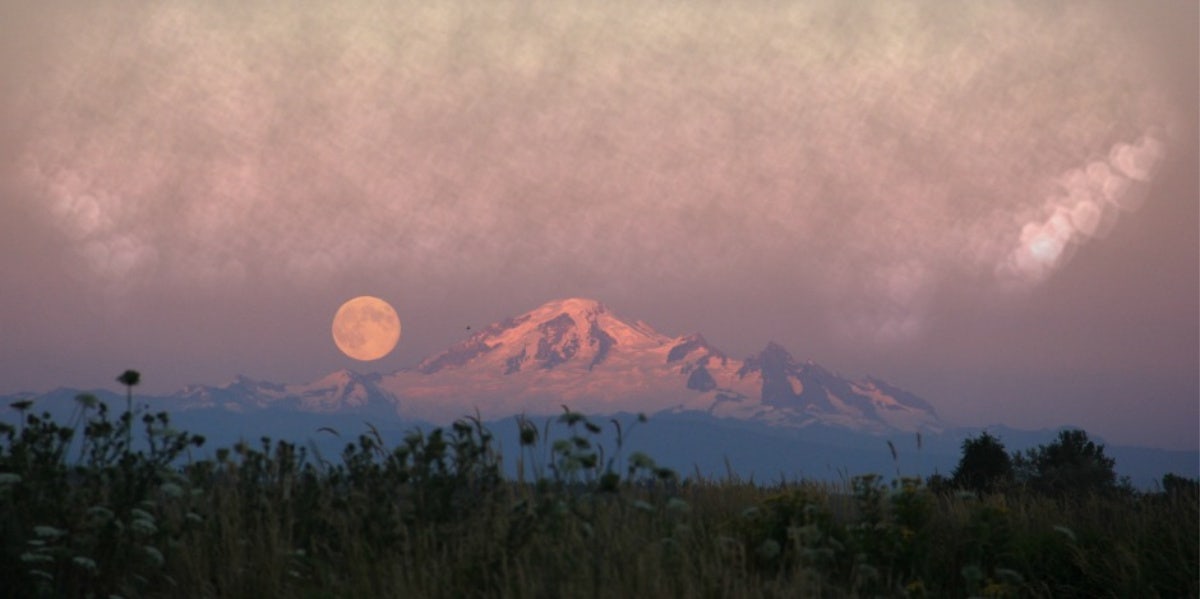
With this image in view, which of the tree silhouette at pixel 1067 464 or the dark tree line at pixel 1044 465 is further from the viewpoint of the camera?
the tree silhouette at pixel 1067 464

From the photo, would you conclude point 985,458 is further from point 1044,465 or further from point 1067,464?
point 1044,465

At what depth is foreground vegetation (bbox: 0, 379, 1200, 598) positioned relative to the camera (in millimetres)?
8180

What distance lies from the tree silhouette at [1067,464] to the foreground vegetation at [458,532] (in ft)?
56.0

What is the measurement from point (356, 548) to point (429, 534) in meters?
0.56

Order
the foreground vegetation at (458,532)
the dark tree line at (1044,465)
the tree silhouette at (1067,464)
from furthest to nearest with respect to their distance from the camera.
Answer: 1. the tree silhouette at (1067,464)
2. the dark tree line at (1044,465)
3. the foreground vegetation at (458,532)

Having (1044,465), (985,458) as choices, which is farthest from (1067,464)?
(985,458)

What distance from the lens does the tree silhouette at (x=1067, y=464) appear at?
27781mm

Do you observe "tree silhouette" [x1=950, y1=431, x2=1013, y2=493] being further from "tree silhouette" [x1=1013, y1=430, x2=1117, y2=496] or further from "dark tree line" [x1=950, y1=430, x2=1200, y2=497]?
"tree silhouette" [x1=1013, y1=430, x2=1117, y2=496]

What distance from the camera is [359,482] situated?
32.1 feet

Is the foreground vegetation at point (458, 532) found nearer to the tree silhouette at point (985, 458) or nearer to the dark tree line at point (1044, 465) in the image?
the dark tree line at point (1044, 465)

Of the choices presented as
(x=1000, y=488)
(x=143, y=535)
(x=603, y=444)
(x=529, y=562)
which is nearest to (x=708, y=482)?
(x=603, y=444)

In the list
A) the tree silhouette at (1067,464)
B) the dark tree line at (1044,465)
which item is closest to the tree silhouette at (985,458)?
the dark tree line at (1044,465)

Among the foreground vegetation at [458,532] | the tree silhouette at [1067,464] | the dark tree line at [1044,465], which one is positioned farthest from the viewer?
the tree silhouette at [1067,464]

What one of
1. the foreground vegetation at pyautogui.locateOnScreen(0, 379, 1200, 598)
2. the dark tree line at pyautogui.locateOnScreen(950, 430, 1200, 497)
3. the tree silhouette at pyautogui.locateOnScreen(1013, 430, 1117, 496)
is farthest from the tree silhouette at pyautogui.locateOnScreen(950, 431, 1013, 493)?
the foreground vegetation at pyautogui.locateOnScreen(0, 379, 1200, 598)
